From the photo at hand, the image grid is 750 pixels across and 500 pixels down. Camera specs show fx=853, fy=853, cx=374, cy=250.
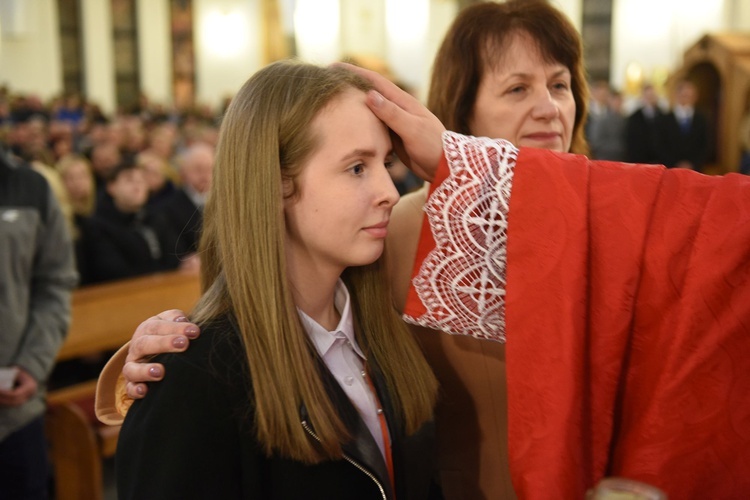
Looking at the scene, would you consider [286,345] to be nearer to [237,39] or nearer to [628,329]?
[628,329]

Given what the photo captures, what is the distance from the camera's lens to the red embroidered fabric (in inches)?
45.0

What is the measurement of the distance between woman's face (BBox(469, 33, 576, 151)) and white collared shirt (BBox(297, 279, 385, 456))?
0.52 m

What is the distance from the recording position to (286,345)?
128 cm

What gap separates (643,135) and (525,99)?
832cm

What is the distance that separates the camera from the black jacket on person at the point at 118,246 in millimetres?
4559

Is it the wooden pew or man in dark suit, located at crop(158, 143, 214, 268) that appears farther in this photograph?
man in dark suit, located at crop(158, 143, 214, 268)

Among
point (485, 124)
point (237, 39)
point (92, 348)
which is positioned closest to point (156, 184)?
point (92, 348)

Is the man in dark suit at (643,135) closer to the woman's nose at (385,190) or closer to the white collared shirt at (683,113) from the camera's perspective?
the white collared shirt at (683,113)

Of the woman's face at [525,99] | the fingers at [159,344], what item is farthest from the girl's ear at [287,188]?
the woman's face at [525,99]

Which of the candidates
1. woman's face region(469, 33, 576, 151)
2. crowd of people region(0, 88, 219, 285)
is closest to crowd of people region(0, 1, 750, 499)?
woman's face region(469, 33, 576, 151)

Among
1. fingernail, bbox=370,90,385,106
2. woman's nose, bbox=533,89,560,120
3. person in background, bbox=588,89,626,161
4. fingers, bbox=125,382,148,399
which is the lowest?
person in background, bbox=588,89,626,161

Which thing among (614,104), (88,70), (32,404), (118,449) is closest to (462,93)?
(118,449)

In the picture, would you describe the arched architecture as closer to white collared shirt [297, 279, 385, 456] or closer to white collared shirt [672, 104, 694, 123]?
white collared shirt [672, 104, 694, 123]

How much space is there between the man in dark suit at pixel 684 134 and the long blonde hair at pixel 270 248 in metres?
8.57
